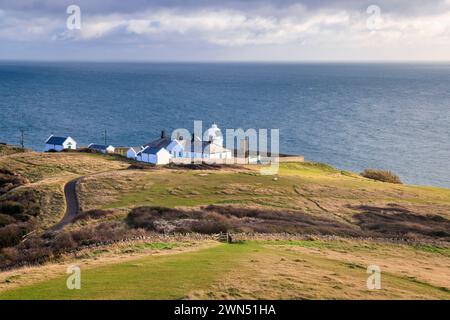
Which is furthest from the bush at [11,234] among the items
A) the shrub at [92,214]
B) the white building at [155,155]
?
the white building at [155,155]

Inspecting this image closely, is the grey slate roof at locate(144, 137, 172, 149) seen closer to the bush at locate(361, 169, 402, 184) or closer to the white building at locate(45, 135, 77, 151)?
the white building at locate(45, 135, 77, 151)

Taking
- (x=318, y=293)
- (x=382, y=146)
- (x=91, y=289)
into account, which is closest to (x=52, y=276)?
(x=91, y=289)

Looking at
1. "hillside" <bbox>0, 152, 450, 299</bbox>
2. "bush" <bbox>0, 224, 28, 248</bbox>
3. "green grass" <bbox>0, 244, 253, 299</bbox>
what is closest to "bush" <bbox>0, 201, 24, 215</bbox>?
"hillside" <bbox>0, 152, 450, 299</bbox>

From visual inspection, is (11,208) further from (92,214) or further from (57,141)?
(57,141)

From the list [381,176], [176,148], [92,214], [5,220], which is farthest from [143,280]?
[381,176]

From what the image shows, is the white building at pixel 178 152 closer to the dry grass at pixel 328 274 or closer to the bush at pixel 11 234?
Answer: the bush at pixel 11 234
